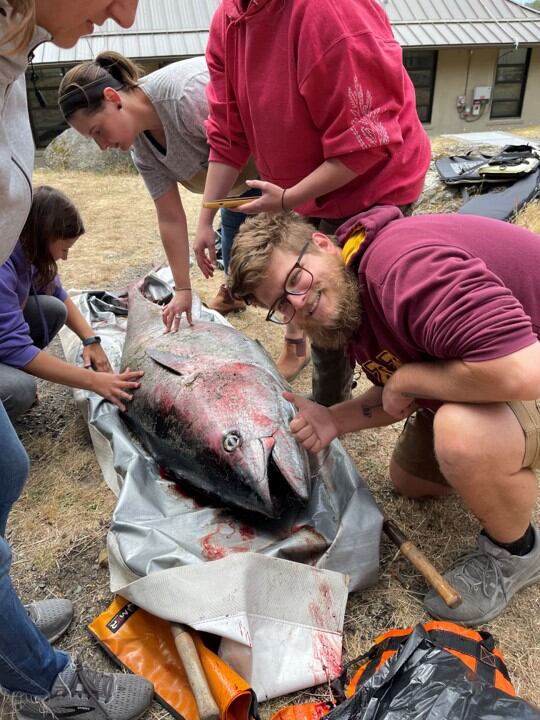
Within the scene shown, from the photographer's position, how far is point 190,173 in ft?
11.7

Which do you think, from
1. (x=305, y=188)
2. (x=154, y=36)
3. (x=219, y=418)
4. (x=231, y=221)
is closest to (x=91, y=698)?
(x=219, y=418)

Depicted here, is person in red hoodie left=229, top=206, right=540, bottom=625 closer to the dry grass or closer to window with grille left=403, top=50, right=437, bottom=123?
the dry grass

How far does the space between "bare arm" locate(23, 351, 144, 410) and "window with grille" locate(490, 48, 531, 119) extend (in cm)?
1665

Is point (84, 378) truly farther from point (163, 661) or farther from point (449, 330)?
point (449, 330)

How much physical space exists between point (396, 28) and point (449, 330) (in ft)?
53.0

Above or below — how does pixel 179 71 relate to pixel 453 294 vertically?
above

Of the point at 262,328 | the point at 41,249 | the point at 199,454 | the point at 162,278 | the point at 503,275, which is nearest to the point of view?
the point at 503,275

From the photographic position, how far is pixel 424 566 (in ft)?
7.58

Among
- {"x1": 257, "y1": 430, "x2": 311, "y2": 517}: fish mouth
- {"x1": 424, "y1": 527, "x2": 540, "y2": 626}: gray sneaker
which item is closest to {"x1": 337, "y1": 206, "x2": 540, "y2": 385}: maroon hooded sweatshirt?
{"x1": 257, "y1": 430, "x2": 311, "y2": 517}: fish mouth

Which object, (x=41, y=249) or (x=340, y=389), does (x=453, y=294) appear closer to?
(x=340, y=389)

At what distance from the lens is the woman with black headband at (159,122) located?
2.99 m

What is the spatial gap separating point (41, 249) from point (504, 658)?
286cm

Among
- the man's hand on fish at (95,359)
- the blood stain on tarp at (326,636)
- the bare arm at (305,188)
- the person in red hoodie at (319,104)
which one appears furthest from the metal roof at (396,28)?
the blood stain on tarp at (326,636)

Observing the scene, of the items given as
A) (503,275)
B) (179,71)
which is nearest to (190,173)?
(179,71)
